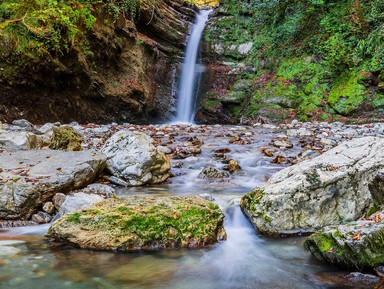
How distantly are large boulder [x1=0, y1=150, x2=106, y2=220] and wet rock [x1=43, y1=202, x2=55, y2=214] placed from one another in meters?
0.06

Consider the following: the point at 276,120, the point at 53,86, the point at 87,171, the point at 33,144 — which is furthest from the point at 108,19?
the point at 87,171

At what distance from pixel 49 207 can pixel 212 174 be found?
8.36 ft

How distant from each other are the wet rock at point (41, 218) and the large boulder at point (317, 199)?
2169 mm

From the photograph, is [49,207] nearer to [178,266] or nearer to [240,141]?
[178,266]

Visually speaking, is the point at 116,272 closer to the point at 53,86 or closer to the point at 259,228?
the point at 259,228

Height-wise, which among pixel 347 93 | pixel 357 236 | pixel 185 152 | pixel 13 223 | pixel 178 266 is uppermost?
pixel 347 93

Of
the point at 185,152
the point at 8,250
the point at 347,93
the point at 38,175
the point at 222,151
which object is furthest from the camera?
the point at 347,93

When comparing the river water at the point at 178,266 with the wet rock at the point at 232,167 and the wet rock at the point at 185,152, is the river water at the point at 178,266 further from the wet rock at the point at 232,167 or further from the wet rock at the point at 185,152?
the wet rock at the point at 185,152

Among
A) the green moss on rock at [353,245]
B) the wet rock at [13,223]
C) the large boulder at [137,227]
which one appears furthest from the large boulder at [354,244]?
the wet rock at [13,223]

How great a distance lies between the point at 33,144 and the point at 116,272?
393 cm

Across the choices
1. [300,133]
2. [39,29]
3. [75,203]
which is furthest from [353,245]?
[39,29]

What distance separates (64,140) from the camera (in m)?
5.77

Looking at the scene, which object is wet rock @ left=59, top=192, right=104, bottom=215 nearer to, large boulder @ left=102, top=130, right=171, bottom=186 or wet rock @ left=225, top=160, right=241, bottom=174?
large boulder @ left=102, top=130, right=171, bottom=186

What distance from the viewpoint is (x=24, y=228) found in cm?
317
